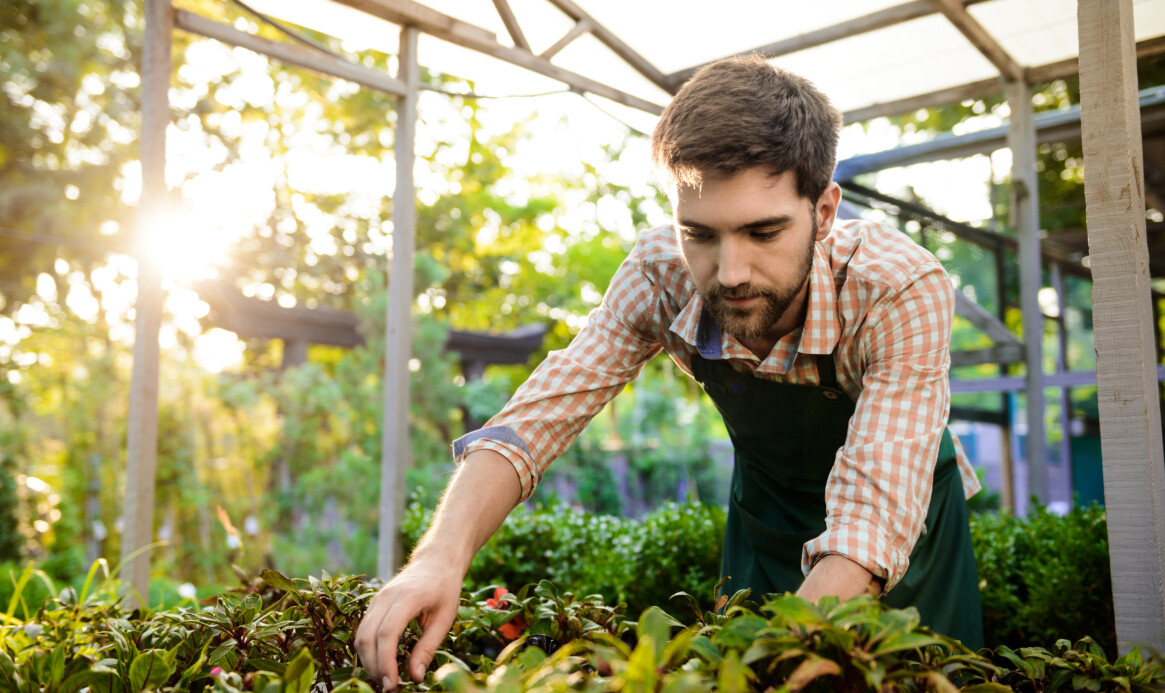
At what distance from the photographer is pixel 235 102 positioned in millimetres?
10492

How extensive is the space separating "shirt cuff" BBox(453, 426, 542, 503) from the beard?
43 cm

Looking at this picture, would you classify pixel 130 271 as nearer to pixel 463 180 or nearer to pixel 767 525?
pixel 463 180

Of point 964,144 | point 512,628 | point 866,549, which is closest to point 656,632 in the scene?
point 866,549

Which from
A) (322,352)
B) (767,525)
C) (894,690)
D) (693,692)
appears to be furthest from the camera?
(322,352)

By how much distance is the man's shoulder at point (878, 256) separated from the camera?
1369mm

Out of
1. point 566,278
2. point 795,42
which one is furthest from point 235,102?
point 795,42

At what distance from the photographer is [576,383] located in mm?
1562

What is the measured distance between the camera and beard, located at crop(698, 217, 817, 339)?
1335 mm

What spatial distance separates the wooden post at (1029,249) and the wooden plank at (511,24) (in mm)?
2622

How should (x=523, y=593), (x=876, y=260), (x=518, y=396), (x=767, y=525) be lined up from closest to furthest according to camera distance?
(x=523, y=593)
(x=876, y=260)
(x=518, y=396)
(x=767, y=525)

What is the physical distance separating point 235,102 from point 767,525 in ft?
35.2

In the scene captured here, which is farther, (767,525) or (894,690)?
(767,525)

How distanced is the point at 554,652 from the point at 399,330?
7.93ft

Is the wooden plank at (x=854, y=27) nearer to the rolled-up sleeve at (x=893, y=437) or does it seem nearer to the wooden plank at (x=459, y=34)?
the wooden plank at (x=459, y=34)
